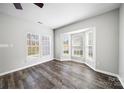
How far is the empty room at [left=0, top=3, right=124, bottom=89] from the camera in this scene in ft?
7.47

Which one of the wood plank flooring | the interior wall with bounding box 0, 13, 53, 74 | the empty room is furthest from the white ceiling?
the wood plank flooring

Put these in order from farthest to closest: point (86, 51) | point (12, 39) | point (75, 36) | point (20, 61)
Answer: point (75, 36) → point (86, 51) → point (20, 61) → point (12, 39)

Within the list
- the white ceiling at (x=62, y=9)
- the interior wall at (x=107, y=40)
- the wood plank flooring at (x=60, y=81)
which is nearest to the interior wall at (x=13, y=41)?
the white ceiling at (x=62, y=9)

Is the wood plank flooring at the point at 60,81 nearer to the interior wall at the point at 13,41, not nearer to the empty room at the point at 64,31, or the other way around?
the empty room at the point at 64,31

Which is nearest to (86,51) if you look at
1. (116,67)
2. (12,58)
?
(116,67)

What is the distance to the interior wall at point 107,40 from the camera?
2.62 m

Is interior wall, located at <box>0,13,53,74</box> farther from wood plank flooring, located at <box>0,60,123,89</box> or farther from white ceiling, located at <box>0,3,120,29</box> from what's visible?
wood plank flooring, located at <box>0,60,123,89</box>

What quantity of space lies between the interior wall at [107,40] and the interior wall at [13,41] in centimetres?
310

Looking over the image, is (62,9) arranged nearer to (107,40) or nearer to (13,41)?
(107,40)

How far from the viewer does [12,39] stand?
3180 mm

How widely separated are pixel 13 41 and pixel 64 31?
9.70 feet

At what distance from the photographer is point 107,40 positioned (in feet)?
9.22
